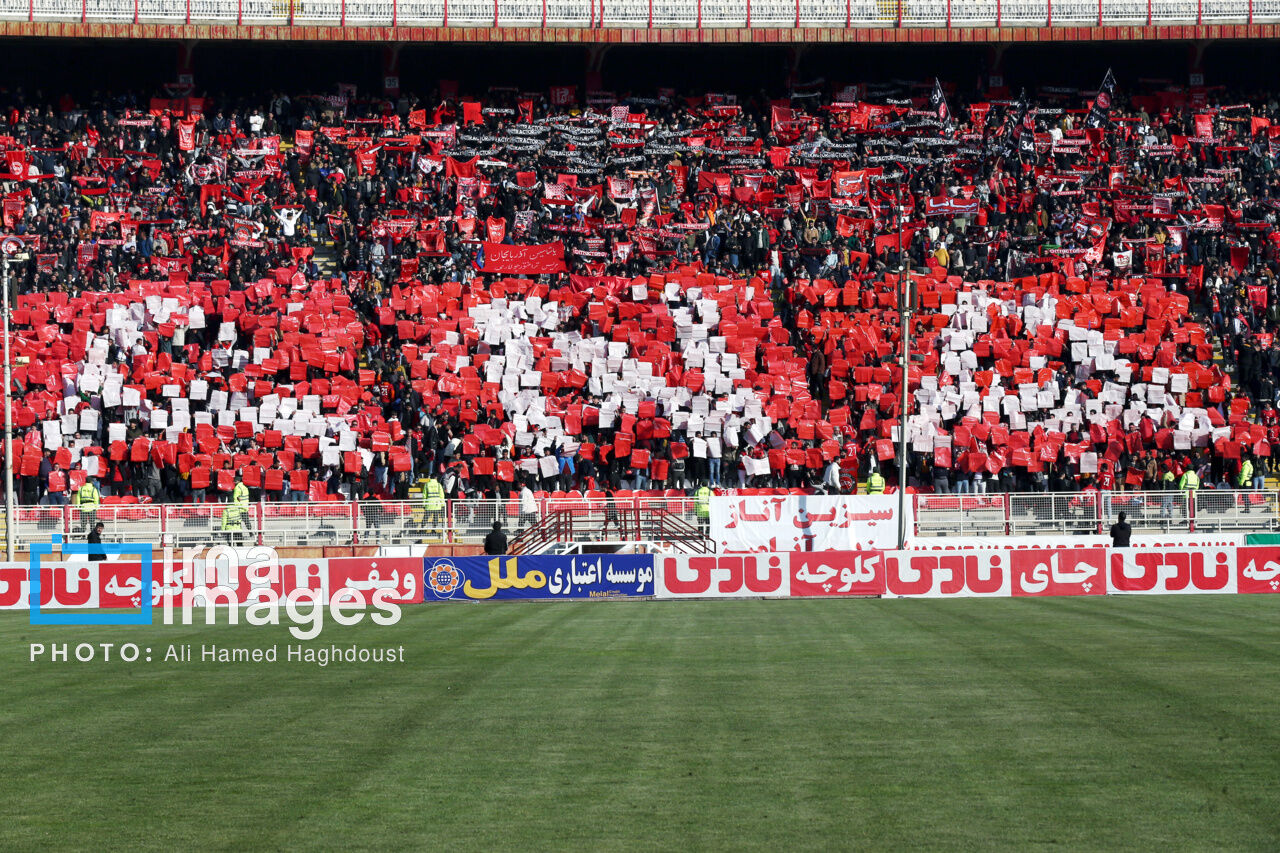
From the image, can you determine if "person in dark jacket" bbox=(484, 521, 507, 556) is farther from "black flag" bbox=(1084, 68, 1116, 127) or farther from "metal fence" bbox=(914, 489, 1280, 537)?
"black flag" bbox=(1084, 68, 1116, 127)

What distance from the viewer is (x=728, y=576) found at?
33.8 metres

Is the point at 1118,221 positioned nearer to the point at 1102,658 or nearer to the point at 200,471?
the point at 200,471

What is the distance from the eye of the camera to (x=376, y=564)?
107 feet

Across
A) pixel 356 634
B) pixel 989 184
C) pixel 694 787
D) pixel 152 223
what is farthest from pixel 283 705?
pixel 989 184

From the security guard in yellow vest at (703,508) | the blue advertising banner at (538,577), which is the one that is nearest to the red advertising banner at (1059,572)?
the blue advertising banner at (538,577)

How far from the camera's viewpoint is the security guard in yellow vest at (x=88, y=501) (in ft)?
126

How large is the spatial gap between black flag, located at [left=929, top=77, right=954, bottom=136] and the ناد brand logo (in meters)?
31.7

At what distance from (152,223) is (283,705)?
38.8 metres

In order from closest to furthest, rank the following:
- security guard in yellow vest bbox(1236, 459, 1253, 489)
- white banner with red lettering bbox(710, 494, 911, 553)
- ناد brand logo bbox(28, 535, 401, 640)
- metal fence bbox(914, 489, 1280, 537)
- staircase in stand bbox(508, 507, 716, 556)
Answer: ناد brand logo bbox(28, 535, 401, 640), staircase in stand bbox(508, 507, 716, 556), white banner with red lettering bbox(710, 494, 911, 553), metal fence bbox(914, 489, 1280, 537), security guard in yellow vest bbox(1236, 459, 1253, 489)

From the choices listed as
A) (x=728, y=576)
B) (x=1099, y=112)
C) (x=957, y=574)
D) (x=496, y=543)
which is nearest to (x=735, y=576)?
(x=728, y=576)

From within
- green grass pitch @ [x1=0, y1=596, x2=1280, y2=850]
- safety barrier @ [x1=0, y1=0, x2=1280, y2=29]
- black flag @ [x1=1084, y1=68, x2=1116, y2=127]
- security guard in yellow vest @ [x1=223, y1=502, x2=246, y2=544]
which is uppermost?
safety barrier @ [x1=0, y1=0, x2=1280, y2=29]

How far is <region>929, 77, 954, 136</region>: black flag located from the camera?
186 feet

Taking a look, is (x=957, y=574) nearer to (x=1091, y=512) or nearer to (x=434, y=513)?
(x=1091, y=512)

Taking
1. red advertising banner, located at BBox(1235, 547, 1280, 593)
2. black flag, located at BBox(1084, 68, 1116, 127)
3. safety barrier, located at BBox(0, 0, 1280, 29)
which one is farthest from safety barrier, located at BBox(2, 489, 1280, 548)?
safety barrier, located at BBox(0, 0, 1280, 29)
